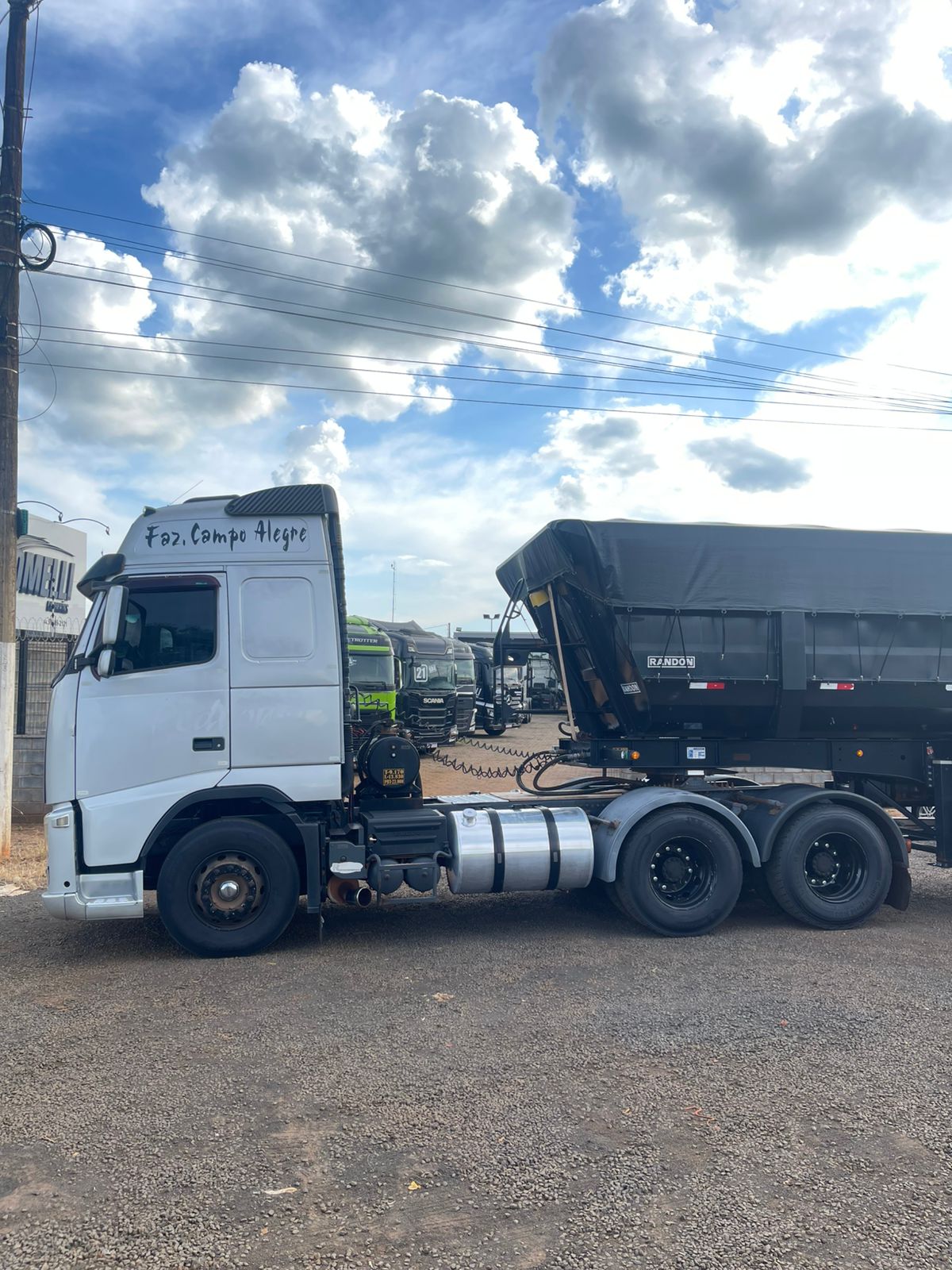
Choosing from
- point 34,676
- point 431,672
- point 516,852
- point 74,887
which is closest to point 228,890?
point 74,887

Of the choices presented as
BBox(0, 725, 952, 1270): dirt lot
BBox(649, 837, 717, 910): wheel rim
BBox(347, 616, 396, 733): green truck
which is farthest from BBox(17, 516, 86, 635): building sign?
BBox(649, 837, 717, 910): wheel rim

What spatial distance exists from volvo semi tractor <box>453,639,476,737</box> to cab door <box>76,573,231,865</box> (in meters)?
20.6

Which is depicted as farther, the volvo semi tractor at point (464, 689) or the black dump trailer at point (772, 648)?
the volvo semi tractor at point (464, 689)

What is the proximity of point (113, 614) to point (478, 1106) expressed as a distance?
4271 millimetres

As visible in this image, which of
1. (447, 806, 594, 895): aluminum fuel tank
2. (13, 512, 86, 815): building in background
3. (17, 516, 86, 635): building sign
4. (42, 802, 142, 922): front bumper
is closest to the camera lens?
(42, 802, 142, 922): front bumper

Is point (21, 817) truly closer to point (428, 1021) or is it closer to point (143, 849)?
point (143, 849)

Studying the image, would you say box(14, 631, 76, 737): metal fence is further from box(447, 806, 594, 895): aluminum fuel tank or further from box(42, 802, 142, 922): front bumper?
box(447, 806, 594, 895): aluminum fuel tank

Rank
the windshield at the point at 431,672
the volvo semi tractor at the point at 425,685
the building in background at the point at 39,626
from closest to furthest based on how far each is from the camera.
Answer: the building in background at the point at 39,626, the volvo semi tractor at the point at 425,685, the windshield at the point at 431,672

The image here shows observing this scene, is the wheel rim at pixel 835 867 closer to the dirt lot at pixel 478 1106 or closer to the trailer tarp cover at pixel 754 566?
the dirt lot at pixel 478 1106

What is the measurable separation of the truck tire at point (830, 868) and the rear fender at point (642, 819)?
0.90 ft

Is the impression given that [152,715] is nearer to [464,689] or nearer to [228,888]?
[228,888]

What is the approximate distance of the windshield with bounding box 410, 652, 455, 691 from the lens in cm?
2541

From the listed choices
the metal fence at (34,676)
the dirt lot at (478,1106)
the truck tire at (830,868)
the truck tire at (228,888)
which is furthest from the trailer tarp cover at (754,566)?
the metal fence at (34,676)

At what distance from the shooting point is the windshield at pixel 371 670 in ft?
65.5
